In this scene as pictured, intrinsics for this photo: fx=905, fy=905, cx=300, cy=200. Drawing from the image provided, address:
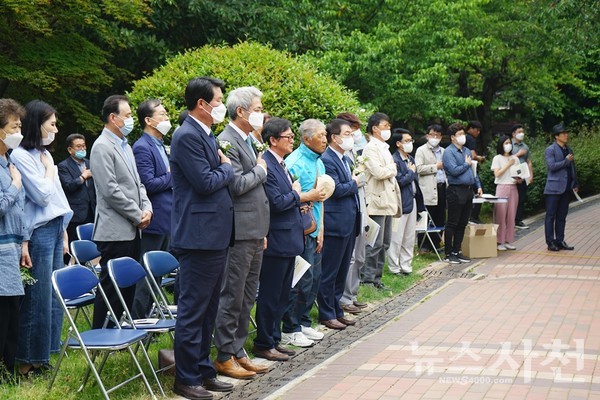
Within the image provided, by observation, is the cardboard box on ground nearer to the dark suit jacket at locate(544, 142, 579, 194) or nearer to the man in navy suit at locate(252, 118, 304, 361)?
the dark suit jacket at locate(544, 142, 579, 194)

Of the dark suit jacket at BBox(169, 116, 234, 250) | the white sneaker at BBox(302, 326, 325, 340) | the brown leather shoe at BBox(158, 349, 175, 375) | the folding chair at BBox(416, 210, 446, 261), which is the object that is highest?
the dark suit jacket at BBox(169, 116, 234, 250)

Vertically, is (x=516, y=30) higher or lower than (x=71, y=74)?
higher

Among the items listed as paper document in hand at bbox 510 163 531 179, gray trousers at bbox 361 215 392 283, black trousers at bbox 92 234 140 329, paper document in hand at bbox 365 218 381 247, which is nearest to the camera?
black trousers at bbox 92 234 140 329

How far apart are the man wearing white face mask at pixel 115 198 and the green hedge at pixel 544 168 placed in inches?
566

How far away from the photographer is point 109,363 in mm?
7574

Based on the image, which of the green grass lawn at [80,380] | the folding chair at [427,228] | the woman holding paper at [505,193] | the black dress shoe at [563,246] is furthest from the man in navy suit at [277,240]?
the black dress shoe at [563,246]

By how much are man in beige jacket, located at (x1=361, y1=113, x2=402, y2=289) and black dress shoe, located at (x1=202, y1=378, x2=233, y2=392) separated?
16.3ft

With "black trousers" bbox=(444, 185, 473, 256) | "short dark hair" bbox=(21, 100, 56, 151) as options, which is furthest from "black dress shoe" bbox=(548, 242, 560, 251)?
"short dark hair" bbox=(21, 100, 56, 151)

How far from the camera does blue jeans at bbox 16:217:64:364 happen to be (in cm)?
732

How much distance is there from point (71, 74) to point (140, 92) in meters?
2.53

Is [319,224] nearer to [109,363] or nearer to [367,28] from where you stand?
[109,363]

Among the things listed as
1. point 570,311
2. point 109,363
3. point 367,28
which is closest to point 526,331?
point 570,311

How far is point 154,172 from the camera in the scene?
355 inches

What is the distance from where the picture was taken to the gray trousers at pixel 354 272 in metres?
10.9
